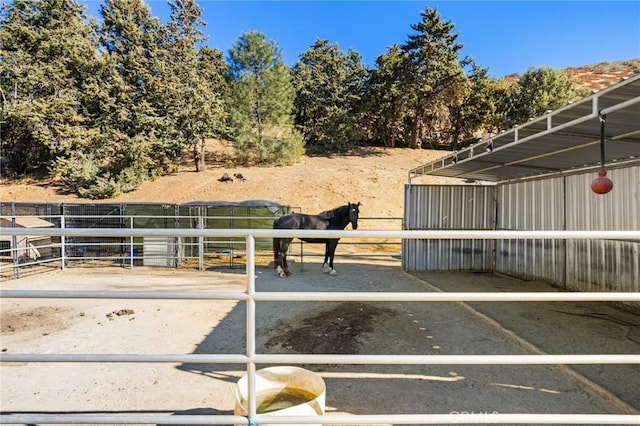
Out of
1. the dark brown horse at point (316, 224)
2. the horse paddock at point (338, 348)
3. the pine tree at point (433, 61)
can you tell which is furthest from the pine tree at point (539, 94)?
the horse paddock at point (338, 348)

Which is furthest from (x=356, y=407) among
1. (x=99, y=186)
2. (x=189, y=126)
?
(x=189, y=126)

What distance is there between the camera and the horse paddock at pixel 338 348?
2.68 metres

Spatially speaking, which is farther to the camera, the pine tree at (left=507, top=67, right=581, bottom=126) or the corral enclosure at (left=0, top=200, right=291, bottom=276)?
the pine tree at (left=507, top=67, right=581, bottom=126)

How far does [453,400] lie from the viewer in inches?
106

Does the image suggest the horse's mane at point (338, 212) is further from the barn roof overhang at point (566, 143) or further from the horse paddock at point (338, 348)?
the horse paddock at point (338, 348)

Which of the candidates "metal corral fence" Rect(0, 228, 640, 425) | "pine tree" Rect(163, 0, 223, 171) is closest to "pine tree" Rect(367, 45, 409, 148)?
"pine tree" Rect(163, 0, 223, 171)

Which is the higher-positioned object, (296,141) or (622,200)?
(296,141)

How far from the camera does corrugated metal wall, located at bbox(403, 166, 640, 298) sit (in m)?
5.47

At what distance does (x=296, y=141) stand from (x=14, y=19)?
1725cm

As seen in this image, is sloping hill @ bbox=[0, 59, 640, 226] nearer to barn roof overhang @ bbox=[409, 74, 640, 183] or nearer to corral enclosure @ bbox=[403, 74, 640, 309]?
corral enclosure @ bbox=[403, 74, 640, 309]

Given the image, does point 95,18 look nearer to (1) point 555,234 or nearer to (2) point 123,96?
(2) point 123,96

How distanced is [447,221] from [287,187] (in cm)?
1095

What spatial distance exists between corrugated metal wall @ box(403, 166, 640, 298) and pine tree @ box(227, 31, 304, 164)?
14.4 metres

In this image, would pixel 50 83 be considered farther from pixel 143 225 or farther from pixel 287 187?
pixel 143 225
